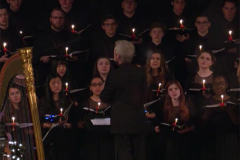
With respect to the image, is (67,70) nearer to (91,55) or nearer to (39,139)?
(91,55)

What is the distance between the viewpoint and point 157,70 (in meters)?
7.69

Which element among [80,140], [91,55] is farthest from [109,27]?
[80,140]

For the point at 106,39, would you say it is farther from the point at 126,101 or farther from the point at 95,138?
the point at 126,101

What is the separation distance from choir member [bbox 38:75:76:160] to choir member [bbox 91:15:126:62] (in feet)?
2.47

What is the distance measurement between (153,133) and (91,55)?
145cm

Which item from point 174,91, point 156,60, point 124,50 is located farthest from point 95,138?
point 124,50

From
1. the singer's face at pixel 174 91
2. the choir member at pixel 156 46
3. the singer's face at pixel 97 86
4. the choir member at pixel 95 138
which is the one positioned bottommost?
the choir member at pixel 95 138

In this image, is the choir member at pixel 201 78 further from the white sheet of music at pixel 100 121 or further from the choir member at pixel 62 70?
the white sheet of music at pixel 100 121

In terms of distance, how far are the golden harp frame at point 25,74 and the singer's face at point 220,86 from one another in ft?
11.0

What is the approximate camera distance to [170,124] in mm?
7016

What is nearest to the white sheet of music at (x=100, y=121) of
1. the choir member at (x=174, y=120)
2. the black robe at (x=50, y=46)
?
the choir member at (x=174, y=120)

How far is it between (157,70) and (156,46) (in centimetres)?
39

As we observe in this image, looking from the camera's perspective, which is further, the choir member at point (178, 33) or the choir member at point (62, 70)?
the choir member at point (178, 33)

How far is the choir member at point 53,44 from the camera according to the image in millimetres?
7746
